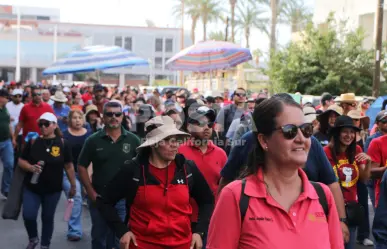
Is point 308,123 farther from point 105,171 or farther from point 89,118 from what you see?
point 89,118

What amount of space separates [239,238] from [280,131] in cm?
51

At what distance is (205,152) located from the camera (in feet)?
20.6

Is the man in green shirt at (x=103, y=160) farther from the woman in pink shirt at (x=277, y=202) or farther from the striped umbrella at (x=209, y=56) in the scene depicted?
the striped umbrella at (x=209, y=56)

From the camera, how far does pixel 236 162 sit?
5227 millimetres

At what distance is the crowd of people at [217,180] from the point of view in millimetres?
2842

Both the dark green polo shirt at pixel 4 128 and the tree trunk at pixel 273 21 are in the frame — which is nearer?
the dark green polo shirt at pixel 4 128

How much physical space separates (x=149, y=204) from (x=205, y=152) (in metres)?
Answer: 1.78

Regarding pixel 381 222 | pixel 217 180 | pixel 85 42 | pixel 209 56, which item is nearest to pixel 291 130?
pixel 381 222

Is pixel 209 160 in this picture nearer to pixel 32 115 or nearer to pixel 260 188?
pixel 260 188

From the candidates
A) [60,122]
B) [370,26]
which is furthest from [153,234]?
[370,26]

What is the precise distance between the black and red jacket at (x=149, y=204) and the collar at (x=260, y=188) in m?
1.74

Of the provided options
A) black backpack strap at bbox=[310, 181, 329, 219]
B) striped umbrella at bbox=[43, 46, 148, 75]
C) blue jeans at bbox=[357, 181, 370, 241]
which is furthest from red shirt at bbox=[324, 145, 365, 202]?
striped umbrella at bbox=[43, 46, 148, 75]

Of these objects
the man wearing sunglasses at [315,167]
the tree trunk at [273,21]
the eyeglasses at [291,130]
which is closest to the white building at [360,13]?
the tree trunk at [273,21]

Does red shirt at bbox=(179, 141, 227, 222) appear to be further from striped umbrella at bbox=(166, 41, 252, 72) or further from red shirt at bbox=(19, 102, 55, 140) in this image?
striped umbrella at bbox=(166, 41, 252, 72)
